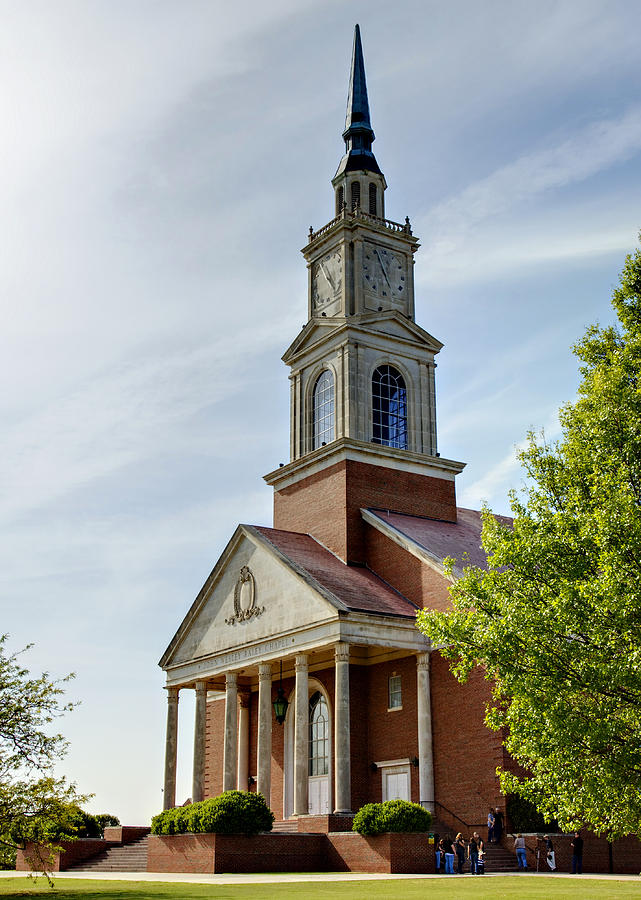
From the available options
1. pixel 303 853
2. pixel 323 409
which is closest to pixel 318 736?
pixel 303 853

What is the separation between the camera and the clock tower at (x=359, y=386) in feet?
129

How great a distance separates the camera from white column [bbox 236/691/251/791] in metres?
39.3

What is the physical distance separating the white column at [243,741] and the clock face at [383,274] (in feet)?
58.5

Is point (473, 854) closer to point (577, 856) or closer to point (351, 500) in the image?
point (577, 856)

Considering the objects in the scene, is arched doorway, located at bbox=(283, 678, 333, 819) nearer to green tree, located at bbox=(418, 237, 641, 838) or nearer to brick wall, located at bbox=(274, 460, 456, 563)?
brick wall, located at bbox=(274, 460, 456, 563)

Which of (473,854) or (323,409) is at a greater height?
(323,409)

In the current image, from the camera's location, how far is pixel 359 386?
41.2 meters

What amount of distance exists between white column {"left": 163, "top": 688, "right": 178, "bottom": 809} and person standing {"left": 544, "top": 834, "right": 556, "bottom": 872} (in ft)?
51.3

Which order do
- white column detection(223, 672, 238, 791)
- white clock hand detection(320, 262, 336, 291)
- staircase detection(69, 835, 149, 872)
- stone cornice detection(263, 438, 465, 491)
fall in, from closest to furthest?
staircase detection(69, 835, 149, 872), white column detection(223, 672, 238, 791), stone cornice detection(263, 438, 465, 491), white clock hand detection(320, 262, 336, 291)

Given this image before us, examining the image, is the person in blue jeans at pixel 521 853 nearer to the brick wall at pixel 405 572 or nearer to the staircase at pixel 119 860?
the brick wall at pixel 405 572

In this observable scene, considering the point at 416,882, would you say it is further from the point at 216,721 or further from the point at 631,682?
the point at 216,721

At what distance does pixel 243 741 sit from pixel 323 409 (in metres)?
13.9

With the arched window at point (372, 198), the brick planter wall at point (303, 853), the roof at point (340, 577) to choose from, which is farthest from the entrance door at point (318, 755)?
the arched window at point (372, 198)

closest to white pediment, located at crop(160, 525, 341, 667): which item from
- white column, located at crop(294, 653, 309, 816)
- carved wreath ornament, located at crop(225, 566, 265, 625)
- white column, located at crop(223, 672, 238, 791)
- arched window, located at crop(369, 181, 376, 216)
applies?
A: carved wreath ornament, located at crop(225, 566, 265, 625)
